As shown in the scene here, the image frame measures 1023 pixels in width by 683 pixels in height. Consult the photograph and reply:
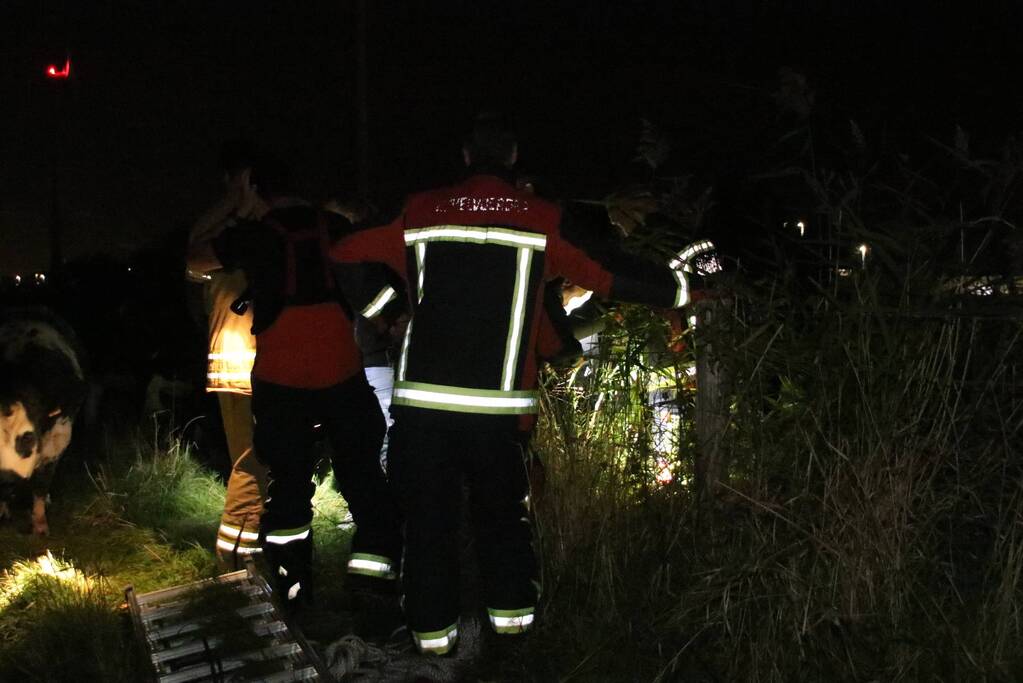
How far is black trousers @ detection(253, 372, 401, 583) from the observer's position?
499 centimetres

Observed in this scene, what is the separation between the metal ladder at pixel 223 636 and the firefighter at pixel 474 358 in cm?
50

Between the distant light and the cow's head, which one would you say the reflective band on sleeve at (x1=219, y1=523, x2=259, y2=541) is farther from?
the distant light

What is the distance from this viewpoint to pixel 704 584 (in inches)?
166

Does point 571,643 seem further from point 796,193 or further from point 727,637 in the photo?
point 796,193

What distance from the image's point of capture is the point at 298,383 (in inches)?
196

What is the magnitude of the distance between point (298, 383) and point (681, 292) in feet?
5.76

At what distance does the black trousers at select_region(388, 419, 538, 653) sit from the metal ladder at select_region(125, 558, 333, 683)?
493 millimetres

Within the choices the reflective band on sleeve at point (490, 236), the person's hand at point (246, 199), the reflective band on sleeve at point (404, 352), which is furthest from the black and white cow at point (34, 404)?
the reflective band on sleeve at point (490, 236)

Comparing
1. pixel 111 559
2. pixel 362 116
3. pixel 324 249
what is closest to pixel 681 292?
pixel 324 249

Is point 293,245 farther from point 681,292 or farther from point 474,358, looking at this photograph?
point 681,292

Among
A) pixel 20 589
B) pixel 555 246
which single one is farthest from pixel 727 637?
pixel 20 589

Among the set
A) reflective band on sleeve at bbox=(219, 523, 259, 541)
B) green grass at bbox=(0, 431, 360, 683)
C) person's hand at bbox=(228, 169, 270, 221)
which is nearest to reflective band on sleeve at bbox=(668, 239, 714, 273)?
person's hand at bbox=(228, 169, 270, 221)

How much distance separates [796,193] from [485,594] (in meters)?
2.17

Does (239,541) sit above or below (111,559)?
Answer: above
